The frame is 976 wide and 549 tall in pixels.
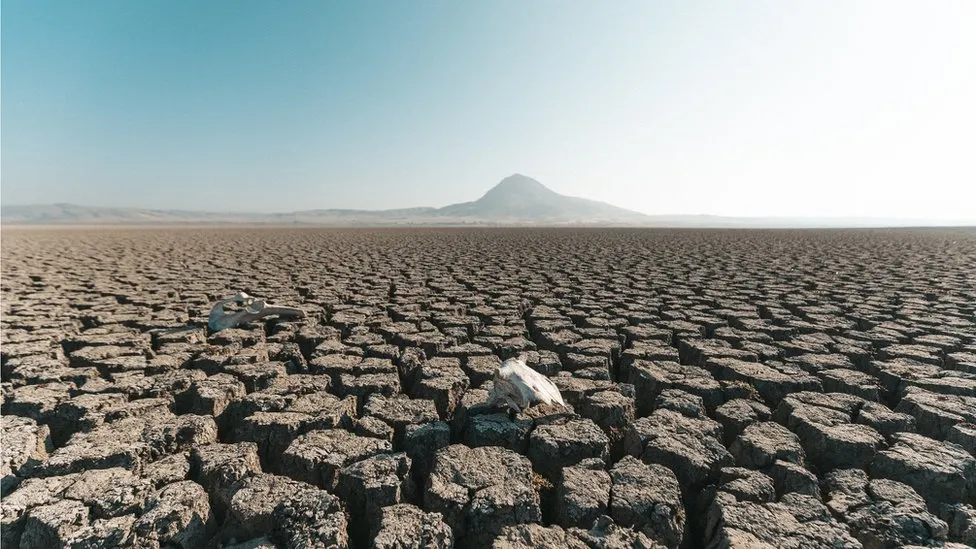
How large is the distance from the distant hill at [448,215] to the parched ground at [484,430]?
72.4 m

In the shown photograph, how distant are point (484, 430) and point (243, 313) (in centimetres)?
246

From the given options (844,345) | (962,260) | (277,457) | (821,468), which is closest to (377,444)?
(277,457)

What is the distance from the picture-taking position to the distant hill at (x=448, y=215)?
294 feet

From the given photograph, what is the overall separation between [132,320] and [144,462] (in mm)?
2406

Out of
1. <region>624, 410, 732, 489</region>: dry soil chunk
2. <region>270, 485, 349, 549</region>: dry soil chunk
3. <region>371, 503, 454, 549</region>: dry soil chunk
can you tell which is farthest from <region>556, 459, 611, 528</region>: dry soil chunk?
<region>270, 485, 349, 549</region>: dry soil chunk

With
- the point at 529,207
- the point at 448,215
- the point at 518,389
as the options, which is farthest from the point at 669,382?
the point at 529,207

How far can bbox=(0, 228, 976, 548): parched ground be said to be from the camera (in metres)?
1.34

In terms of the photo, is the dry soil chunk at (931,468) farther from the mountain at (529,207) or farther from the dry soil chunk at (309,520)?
the mountain at (529,207)

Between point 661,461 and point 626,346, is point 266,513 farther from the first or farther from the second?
point 626,346

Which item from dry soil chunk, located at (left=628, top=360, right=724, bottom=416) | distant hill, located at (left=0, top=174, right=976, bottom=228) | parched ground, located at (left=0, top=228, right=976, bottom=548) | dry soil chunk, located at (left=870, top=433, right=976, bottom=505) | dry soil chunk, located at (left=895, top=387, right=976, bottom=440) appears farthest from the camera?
distant hill, located at (left=0, top=174, right=976, bottom=228)

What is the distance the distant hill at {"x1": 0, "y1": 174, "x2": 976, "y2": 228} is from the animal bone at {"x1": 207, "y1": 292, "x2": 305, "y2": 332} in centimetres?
7189

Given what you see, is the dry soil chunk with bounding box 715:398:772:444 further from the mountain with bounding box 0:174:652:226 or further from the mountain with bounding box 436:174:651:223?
the mountain with bounding box 436:174:651:223

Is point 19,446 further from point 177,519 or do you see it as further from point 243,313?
point 243,313

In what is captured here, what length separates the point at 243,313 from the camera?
3512 mm
